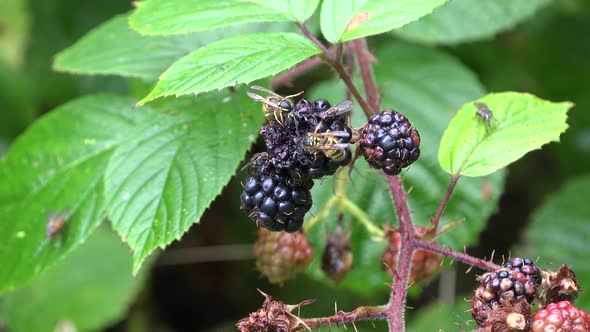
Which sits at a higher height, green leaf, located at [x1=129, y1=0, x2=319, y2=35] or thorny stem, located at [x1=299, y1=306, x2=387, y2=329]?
green leaf, located at [x1=129, y1=0, x2=319, y2=35]

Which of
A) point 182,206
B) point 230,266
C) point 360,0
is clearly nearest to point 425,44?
point 360,0

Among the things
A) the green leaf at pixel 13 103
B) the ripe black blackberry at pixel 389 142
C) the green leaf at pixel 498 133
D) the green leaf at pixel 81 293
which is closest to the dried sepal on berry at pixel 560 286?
the green leaf at pixel 498 133

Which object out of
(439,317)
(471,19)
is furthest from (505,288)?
(439,317)

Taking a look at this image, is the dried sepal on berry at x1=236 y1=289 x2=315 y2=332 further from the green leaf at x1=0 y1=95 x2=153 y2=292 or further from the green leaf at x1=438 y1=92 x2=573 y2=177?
the green leaf at x1=0 y1=95 x2=153 y2=292

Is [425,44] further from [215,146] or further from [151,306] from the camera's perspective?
[151,306]

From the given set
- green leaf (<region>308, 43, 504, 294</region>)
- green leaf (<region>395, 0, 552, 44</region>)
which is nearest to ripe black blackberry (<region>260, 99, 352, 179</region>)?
green leaf (<region>308, 43, 504, 294</region>)
